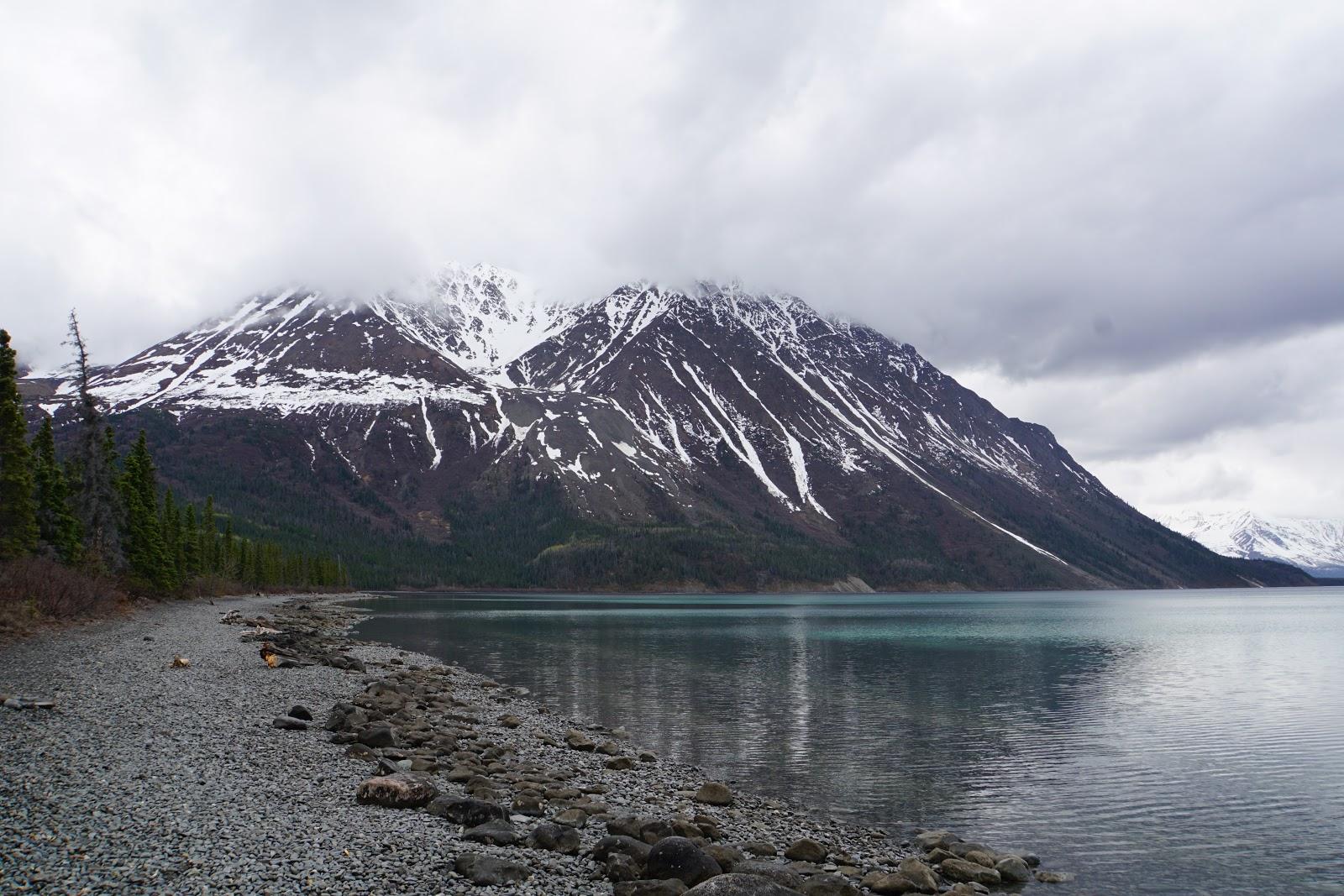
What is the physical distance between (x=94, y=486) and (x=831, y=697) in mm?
67295

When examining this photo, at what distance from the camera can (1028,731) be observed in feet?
128

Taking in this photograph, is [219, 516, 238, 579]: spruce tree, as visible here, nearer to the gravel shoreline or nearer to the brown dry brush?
Answer: the brown dry brush

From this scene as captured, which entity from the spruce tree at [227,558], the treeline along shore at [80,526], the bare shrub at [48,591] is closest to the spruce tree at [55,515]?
→ the treeline along shore at [80,526]

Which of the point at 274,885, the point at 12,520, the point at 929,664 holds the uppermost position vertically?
the point at 12,520

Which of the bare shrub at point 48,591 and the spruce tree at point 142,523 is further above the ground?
the spruce tree at point 142,523

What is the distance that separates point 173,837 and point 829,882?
12384 millimetres

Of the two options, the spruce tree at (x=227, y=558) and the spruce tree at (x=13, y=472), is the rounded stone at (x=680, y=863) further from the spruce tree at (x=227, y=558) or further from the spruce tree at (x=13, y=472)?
the spruce tree at (x=227, y=558)

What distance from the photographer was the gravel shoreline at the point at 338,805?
13891 millimetres

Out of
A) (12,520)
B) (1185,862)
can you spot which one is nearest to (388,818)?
(1185,862)

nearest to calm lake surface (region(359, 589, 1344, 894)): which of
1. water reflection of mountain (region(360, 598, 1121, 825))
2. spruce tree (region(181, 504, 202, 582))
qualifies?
water reflection of mountain (region(360, 598, 1121, 825))

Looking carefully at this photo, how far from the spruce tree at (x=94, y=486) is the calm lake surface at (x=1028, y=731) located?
25547 millimetres

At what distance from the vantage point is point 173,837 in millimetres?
14617

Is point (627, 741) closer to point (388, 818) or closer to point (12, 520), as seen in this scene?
point (388, 818)

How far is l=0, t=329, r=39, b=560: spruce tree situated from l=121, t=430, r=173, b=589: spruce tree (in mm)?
23493
